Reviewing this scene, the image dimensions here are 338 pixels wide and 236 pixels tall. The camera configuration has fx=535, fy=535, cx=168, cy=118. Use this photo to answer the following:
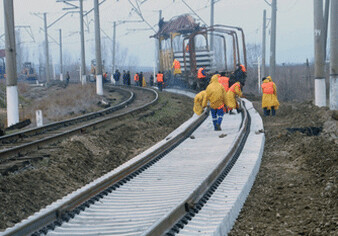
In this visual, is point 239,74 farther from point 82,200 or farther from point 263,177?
point 82,200

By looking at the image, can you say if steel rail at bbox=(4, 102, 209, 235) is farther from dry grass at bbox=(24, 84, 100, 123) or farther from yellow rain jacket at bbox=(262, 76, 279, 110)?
dry grass at bbox=(24, 84, 100, 123)

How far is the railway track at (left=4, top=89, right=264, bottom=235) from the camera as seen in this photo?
17.7 ft

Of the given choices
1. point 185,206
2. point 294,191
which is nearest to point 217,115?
point 294,191

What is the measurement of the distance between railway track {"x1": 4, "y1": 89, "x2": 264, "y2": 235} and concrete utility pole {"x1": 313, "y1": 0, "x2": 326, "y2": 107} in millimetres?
8446

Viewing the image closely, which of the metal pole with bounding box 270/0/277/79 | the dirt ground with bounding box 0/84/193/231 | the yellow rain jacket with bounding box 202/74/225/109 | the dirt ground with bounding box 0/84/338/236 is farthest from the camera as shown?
the metal pole with bounding box 270/0/277/79

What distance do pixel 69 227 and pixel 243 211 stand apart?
2.00 m

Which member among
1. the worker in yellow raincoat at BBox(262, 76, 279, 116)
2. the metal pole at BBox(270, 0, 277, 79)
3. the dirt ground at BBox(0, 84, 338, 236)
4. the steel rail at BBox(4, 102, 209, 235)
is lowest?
the dirt ground at BBox(0, 84, 338, 236)

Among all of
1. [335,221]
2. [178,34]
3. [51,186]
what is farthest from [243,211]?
[178,34]

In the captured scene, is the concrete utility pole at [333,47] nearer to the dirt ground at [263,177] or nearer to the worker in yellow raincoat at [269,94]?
the worker in yellow raincoat at [269,94]

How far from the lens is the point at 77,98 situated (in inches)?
1073

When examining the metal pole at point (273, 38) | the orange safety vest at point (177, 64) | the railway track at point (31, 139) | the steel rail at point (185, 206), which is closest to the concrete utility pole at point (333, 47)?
the railway track at point (31, 139)

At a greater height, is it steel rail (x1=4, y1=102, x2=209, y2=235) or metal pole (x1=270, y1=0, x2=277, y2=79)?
metal pole (x1=270, y1=0, x2=277, y2=79)

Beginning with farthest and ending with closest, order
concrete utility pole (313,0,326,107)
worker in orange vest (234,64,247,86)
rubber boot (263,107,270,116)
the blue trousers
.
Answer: worker in orange vest (234,64,247,86)
concrete utility pole (313,0,326,107)
rubber boot (263,107,270,116)
the blue trousers

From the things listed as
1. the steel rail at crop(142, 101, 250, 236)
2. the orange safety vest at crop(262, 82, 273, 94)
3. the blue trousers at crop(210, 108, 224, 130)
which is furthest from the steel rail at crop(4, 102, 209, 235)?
the orange safety vest at crop(262, 82, 273, 94)
